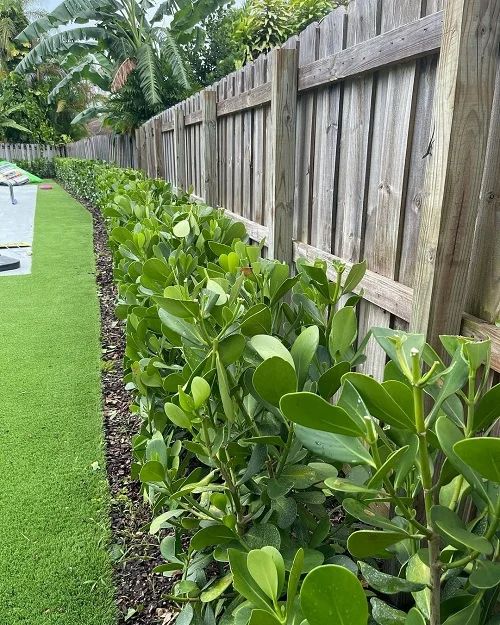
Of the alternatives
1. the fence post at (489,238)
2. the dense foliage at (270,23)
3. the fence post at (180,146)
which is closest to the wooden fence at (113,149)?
the dense foliage at (270,23)

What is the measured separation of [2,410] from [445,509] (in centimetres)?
373

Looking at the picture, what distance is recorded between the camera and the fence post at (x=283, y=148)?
2887 millimetres

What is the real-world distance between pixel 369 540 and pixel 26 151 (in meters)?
34.8

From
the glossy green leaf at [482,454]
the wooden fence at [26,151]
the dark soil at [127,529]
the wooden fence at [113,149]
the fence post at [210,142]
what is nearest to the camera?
→ the glossy green leaf at [482,454]

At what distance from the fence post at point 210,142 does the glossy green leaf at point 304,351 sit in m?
4.22

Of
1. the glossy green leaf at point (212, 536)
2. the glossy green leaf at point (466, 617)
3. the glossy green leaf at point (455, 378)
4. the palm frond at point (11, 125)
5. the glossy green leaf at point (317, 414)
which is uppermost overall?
the palm frond at point (11, 125)

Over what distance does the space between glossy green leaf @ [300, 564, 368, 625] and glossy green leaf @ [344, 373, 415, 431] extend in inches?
8.5

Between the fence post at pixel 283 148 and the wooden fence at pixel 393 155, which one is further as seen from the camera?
the fence post at pixel 283 148

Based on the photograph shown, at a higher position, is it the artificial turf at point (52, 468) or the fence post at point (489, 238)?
the fence post at point (489, 238)

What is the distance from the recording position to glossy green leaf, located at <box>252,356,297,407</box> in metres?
0.88

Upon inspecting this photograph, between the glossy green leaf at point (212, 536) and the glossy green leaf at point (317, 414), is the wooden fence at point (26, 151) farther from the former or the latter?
the glossy green leaf at point (317, 414)

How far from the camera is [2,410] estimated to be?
3.81 meters

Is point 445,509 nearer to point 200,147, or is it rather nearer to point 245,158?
point 245,158

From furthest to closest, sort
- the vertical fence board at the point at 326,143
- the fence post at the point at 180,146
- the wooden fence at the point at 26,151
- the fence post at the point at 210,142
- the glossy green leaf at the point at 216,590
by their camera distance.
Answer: the wooden fence at the point at 26,151 → the fence post at the point at 180,146 → the fence post at the point at 210,142 → the vertical fence board at the point at 326,143 → the glossy green leaf at the point at 216,590
